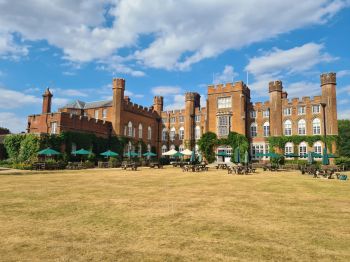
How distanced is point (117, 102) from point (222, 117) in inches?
701

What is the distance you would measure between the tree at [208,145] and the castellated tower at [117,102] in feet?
45.8

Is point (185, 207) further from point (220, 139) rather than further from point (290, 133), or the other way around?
point (290, 133)

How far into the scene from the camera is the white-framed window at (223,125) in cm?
4540

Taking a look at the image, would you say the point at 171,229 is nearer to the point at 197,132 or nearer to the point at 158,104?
the point at 197,132

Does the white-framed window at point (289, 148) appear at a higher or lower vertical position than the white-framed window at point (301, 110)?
lower

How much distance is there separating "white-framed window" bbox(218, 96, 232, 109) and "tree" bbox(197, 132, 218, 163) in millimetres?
5217

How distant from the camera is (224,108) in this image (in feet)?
152

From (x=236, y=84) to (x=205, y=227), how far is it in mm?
40953

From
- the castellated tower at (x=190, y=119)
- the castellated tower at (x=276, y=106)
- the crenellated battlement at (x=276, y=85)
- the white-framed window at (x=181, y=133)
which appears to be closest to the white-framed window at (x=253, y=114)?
the castellated tower at (x=276, y=106)

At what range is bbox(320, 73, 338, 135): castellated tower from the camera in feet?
130

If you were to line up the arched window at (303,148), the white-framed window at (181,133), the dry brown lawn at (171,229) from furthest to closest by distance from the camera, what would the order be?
the white-framed window at (181,133) < the arched window at (303,148) < the dry brown lawn at (171,229)

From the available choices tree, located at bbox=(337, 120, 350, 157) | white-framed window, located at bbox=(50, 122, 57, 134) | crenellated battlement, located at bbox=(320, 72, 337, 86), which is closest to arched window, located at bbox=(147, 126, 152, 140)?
white-framed window, located at bbox=(50, 122, 57, 134)

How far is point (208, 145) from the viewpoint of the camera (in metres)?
45.2

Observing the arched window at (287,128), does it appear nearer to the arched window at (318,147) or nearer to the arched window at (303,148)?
the arched window at (303,148)
